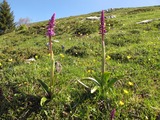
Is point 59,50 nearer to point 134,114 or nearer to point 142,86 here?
point 142,86

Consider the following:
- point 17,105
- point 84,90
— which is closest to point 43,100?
point 17,105

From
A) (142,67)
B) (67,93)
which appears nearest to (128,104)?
(67,93)

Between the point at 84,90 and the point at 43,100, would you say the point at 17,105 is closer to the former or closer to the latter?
the point at 43,100

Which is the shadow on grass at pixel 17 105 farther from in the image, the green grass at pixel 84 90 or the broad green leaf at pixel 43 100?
the broad green leaf at pixel 43 100

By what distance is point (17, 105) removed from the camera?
546cm

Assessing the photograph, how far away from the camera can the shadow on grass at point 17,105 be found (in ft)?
17.2

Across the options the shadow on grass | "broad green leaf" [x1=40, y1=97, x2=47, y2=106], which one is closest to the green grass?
the shadow on grass

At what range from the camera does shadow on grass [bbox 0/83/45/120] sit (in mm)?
5234

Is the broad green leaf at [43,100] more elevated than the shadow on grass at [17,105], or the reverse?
the broad green leaf at [43,100]

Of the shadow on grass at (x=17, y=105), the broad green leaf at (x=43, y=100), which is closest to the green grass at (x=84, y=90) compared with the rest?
the shadow on grass at (x=17, y=105)

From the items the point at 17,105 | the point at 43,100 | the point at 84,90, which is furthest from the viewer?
the point at 84,90

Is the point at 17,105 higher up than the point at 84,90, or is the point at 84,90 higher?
the point at 84,90

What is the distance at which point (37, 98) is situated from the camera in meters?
5.46

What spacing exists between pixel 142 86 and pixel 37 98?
8.60 feet
